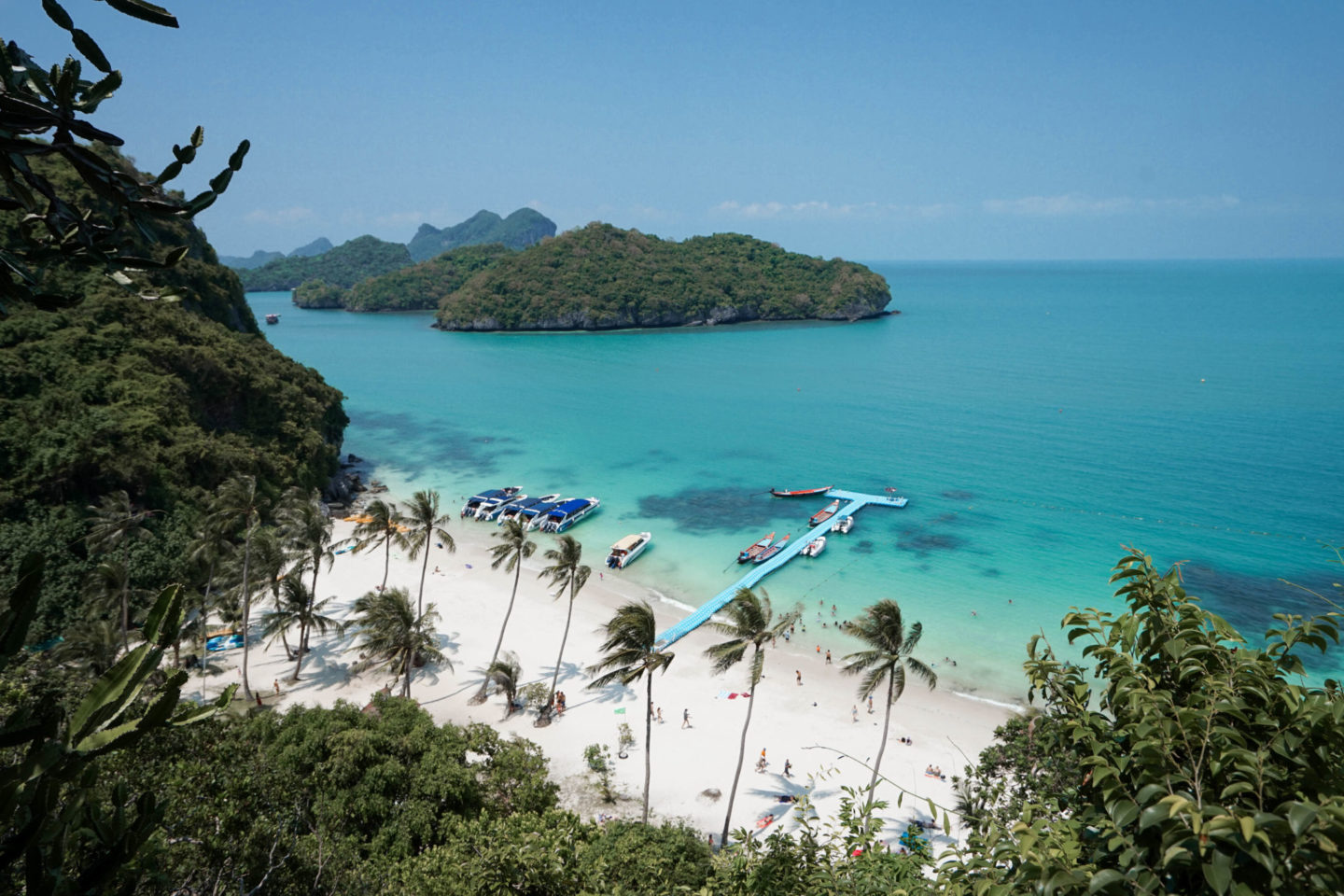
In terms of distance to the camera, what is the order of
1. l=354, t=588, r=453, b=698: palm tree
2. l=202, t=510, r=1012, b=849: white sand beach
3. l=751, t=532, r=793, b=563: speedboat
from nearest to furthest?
l=202, t=510, r=1012, b=849: white sand beach
l=354, t=588, r=453, b=698: palm tree
l=751, t=532, r=793, b=563: speedboat

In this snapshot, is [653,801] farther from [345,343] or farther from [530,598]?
[345,343]

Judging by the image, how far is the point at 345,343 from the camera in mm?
114688

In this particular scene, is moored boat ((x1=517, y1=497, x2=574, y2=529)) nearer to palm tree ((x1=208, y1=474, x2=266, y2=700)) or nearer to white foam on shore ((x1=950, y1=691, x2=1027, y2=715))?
palm tree ((x1=208, y1=474, x2=266, y2=700))

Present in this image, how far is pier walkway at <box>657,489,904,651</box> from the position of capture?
30156 millimetres

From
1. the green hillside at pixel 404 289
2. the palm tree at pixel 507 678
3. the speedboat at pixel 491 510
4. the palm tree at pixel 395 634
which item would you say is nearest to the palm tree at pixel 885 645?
the palm tree at pixel 507 678

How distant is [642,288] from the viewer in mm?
132875

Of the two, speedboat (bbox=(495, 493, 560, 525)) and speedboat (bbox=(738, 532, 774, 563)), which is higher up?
speedboat (bbox=(495, 493, 560, 525))

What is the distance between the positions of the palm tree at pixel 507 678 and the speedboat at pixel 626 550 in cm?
1133

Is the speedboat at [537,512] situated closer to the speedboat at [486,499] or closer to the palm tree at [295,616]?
the speedboat at [486,499]

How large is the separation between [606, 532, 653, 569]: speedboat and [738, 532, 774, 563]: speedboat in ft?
18.1

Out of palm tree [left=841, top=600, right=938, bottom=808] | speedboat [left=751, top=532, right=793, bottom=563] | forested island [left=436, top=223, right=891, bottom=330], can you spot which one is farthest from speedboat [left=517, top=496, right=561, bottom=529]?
forested island [left=436, top=223, right=891, bottom=330]

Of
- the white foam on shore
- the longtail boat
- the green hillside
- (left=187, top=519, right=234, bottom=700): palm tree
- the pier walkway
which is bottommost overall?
the white foam on shore

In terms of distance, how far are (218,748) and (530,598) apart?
2205 cm

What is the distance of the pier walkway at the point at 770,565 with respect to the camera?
30156mm
